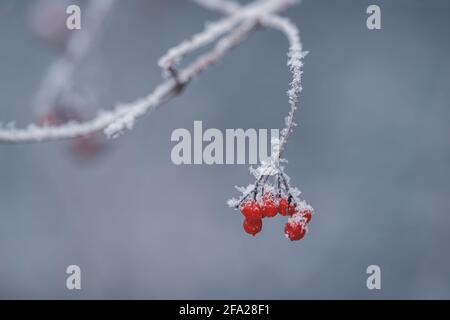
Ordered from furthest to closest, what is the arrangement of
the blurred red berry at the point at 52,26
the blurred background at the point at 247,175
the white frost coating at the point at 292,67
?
the blurred background at the point at 247,175
the blurred red berry at the point at 52,26
the white frost coating at the point at 292,67

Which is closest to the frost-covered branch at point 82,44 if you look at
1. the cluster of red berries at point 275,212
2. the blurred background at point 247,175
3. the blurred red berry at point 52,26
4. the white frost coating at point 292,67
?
the blurred red berry at point 52,26

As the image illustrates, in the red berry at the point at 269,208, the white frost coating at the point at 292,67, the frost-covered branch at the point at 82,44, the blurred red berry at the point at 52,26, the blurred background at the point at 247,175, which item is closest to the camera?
the white frost coating at the point at 292,67

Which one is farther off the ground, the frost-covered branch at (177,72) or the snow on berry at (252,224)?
the frost-covered branch at (177,72)

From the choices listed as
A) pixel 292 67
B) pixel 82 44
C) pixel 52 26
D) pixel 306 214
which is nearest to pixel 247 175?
pixel 52 26

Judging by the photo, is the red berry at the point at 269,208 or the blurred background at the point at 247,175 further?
the blurred background at the point at 247,175

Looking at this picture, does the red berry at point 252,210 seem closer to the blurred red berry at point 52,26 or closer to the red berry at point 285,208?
the red berry at point 285,208

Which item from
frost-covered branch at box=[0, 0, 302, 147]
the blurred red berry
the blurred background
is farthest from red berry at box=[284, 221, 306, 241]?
the blurred background

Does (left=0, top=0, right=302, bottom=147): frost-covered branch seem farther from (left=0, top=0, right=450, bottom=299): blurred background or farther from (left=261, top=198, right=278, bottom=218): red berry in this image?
(left=0, top=0, right=450, bottom=299): blurred background

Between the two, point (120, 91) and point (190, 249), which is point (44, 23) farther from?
point (190, 249)
